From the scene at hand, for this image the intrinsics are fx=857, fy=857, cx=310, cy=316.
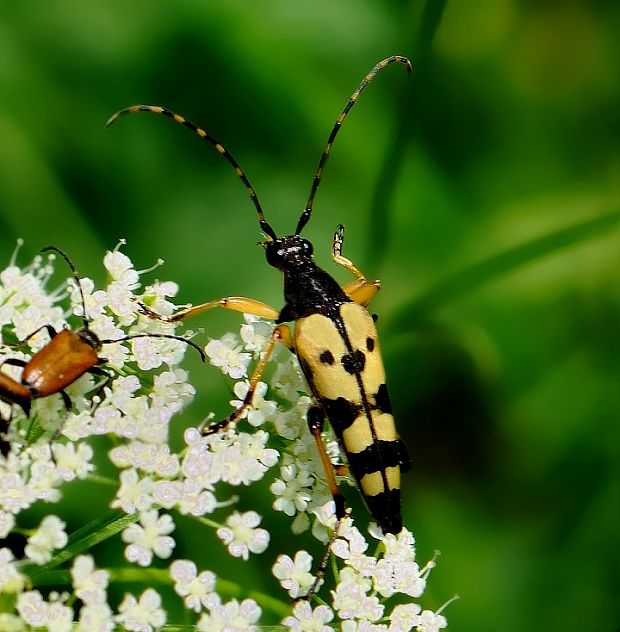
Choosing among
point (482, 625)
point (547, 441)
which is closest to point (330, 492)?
point (482, 625)

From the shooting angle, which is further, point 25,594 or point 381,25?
point 381,25

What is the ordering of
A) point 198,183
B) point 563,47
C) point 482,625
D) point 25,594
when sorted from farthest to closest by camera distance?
point 563,47
point 198,183
point 482,625
point 25,594

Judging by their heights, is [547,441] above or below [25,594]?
above

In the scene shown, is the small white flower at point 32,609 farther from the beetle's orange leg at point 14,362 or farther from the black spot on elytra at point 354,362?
the black spot on elytra at point 354,362

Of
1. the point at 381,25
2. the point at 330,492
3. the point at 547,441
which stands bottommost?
the point at 330,492

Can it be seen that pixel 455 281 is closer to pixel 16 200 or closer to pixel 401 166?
pixel 401 166

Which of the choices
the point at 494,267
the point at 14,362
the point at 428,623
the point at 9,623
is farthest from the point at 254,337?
the point at 494,267

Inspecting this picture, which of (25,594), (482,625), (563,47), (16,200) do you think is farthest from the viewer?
(563,47)
